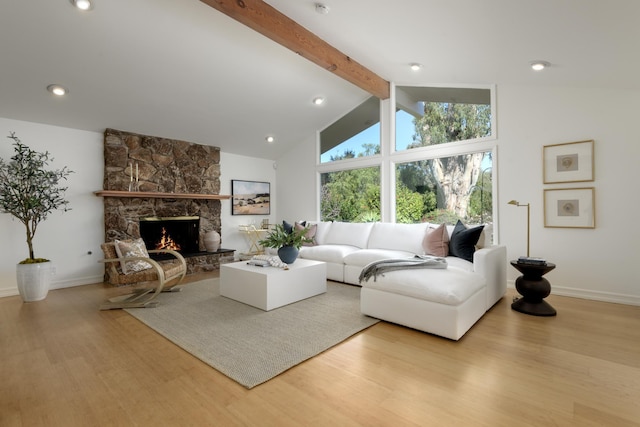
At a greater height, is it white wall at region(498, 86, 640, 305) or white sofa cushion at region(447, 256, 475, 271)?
white wall at region(498, 86, 640, 305)

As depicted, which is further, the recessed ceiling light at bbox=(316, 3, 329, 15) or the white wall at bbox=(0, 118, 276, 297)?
the white wall at bbox=(0, 118, 276, 297)

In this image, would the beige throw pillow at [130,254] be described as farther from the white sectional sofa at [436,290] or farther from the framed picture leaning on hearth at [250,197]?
the white sectional sofa at [436,290]

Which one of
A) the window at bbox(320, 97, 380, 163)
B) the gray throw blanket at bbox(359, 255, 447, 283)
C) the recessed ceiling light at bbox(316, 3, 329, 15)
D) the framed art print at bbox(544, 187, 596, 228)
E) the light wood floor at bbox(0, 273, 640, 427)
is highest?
the recessed ceiling light at bbox(316, 3, 329, 15)

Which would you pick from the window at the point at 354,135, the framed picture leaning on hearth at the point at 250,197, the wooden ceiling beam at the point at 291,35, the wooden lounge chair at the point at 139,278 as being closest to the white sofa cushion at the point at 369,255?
the window at the point at 354,135

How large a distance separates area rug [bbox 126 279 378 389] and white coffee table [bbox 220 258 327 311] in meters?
0.09

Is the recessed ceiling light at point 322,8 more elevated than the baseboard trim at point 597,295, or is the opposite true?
the recessed ceiling light at point 322,8

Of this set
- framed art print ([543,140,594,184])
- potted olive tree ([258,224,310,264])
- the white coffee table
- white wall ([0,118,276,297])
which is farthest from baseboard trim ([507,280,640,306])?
white wall ([0,118,276,297])

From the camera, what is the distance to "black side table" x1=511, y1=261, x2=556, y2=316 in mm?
3070

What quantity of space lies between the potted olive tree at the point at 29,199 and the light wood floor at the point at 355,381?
0.95 m

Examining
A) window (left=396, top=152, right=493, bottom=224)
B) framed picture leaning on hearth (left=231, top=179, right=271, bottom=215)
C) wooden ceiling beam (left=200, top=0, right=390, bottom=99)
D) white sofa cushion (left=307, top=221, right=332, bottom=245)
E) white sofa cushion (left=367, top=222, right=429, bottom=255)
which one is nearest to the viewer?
wooden ceiling beam (left=200, top=0, right=390, bottom=99)

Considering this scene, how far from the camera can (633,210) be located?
132 inches

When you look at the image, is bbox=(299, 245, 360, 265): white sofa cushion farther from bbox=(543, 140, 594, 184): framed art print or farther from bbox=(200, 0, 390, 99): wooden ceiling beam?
bbox=(543, 140, 594, 184): framed art print

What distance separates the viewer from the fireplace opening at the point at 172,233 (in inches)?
199

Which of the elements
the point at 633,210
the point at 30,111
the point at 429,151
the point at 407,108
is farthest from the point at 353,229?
the point at 30,111
